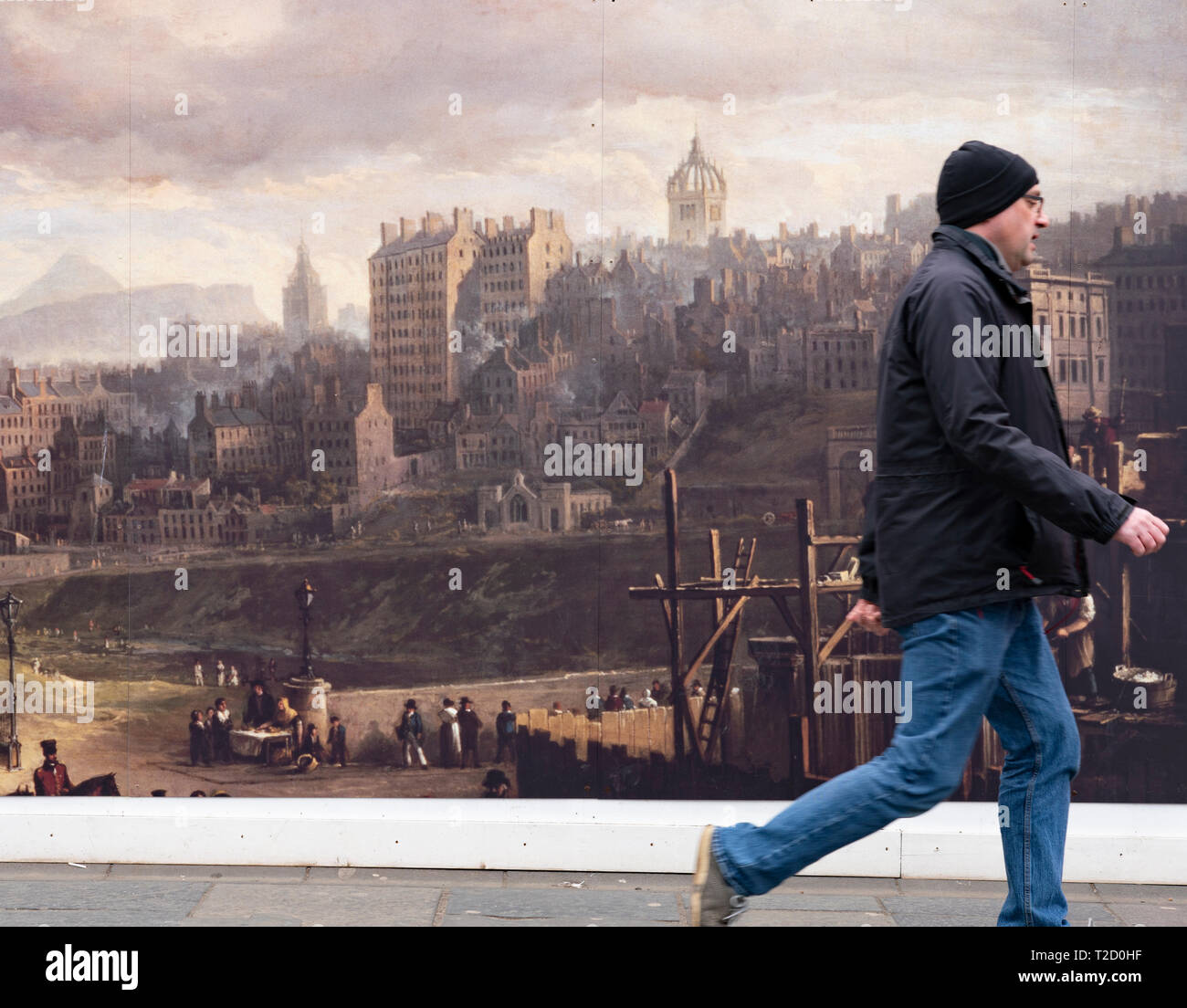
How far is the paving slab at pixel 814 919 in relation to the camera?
15.1ft

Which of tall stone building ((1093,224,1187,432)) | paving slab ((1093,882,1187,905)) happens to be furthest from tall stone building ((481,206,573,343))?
paving slab ((1093,882,1187,905))

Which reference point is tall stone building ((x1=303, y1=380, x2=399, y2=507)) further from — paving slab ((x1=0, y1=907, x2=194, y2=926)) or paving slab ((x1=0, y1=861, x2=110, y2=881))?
paving slab ((x1=0, y1=907, x2=194, y2=926))

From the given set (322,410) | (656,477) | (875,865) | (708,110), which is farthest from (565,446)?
(875,865)

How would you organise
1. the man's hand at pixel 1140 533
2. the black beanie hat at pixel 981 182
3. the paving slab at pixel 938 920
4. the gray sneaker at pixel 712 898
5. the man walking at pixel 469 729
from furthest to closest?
the man walking at pixel 469 729 < the paving slab at pixel 938 920 < the black beanie hat at pixel 981 182 < the gray sneaker at pixel 712 898 < the man's hand at pixel 1140 533

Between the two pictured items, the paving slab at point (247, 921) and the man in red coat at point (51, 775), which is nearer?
the paving slab at point (247, 921)

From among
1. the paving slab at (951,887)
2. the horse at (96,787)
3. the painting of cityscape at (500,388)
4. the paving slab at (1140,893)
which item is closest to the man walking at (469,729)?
the painting of cityscape at (500,388)

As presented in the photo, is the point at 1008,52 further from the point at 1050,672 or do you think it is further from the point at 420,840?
the point at 420,840

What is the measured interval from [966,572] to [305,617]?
3.07 metres

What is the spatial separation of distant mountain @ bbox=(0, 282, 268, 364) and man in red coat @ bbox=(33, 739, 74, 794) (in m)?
1.47

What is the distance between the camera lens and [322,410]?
5.84 meters

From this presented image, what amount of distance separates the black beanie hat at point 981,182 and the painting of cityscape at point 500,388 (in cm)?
197

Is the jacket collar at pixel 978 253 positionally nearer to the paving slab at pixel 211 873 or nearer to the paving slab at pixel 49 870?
the paving slab at pixel 211 873

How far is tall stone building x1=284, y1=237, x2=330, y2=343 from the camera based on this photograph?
5832 mm

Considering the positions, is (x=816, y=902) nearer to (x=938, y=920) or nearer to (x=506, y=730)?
(x=938, y=920)
